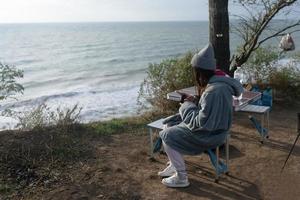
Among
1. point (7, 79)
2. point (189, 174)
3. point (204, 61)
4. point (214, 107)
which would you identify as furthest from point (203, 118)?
point (7, 79)

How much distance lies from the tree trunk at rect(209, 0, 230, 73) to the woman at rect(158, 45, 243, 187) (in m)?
2.80

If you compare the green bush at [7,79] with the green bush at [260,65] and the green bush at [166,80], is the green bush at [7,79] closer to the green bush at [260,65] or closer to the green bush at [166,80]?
the green bush at [166,80]

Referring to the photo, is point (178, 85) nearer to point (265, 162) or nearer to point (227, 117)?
point (265, 162)

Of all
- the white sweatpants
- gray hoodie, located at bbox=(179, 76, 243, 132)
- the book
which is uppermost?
gray hoodie, located at bbox=(179, 76, 243, 132)

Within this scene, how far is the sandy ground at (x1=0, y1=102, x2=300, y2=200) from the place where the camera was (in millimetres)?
4422

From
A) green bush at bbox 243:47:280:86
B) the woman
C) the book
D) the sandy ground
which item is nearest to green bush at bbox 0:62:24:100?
the sandy ground

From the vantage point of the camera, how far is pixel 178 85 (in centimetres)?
807

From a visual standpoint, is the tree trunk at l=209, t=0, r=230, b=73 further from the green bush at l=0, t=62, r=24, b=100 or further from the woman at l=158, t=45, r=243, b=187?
the green bush at l=0, t=62, r=24, b=100

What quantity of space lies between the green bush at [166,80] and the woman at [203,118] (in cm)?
356

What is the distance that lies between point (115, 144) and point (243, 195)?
8.02 feet

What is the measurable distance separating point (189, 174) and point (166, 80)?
3472mm

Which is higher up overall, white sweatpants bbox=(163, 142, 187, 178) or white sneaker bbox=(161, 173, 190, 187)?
white sweatpants bbox=(163, 142, 187, 178)

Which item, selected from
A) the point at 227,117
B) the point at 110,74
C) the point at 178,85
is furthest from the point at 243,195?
the point at 110,74

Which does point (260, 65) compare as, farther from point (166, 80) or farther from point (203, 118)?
point (203, 118)
